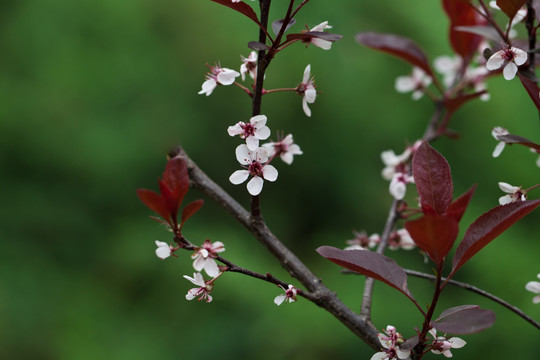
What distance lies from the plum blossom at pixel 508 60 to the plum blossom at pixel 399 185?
174 mm

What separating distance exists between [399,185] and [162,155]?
4.19 ft

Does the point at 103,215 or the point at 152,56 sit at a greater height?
the point at 152,56

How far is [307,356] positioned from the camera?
1467 millimetres

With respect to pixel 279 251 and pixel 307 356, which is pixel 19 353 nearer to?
pixel 307 356

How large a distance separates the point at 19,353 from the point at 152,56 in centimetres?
102

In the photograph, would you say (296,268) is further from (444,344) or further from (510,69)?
(510,69)

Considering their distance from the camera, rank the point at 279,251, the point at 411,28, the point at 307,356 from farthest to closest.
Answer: the point at 411,28 → the point at 307,356 → the point at 279,251

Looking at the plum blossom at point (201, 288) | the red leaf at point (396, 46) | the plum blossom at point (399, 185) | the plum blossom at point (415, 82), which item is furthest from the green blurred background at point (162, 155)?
the plum blossom at point (201, 288)

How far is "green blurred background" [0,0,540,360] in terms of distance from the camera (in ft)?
5.44

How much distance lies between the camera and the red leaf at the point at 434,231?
409 millimetres

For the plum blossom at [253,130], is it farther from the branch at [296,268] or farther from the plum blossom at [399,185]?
the plum blossom at [399,185]

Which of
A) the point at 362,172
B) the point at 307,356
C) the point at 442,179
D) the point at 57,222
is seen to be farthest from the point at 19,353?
the point at 442,179

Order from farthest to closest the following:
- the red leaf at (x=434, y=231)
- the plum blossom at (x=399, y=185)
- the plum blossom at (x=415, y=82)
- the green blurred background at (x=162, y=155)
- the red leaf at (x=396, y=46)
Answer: the green blurred background at (x=162, y=155) < the plum blossom at (x=415, y=82) < the red leaf at (x=396, y=46) < the plum blossom at (x=399, y=185) < the red leaf at (x=434, y=231)

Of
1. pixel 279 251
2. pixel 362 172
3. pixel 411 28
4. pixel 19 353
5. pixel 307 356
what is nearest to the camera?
pixel 279 251
